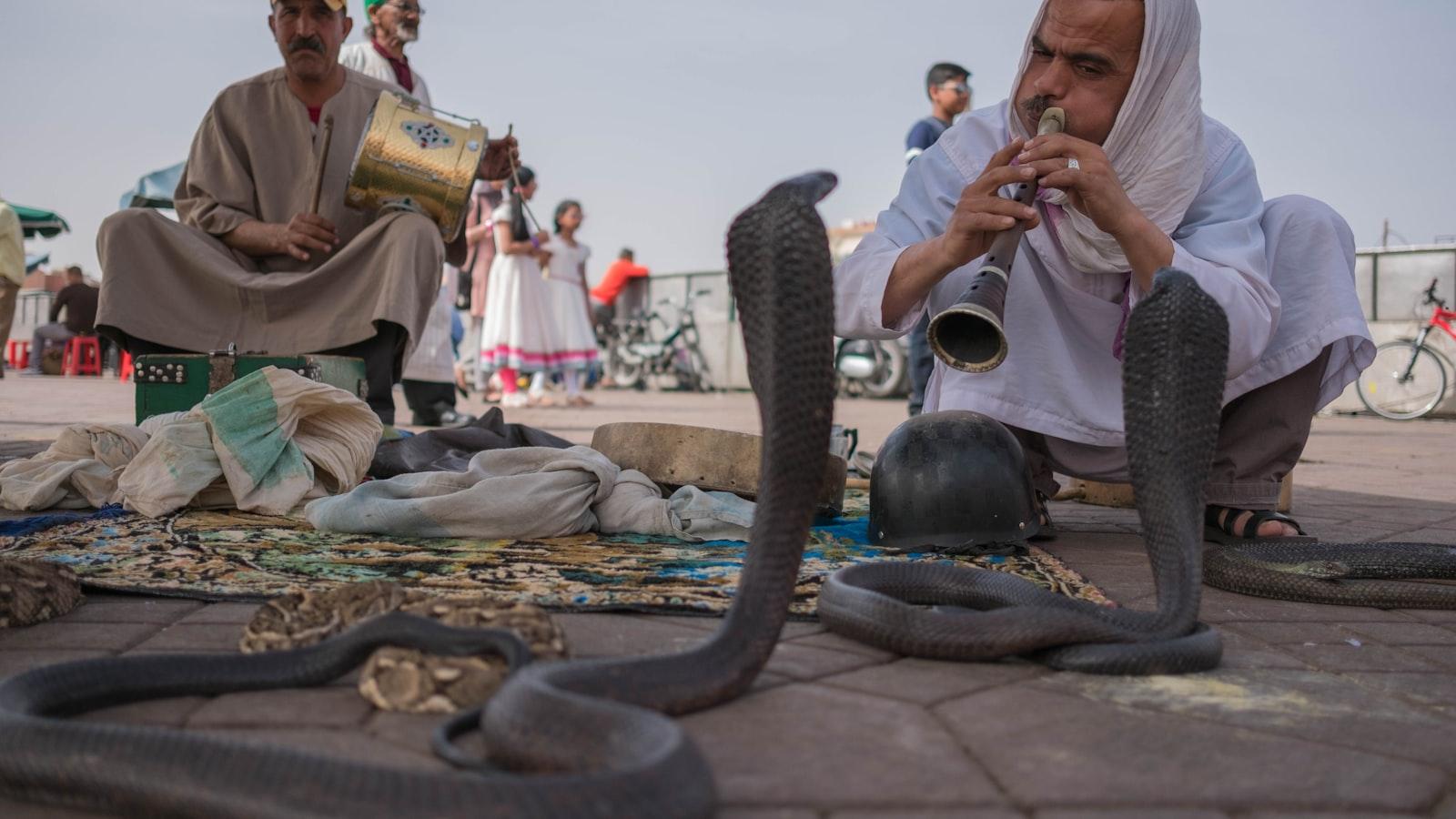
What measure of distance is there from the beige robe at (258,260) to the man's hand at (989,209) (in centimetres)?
235

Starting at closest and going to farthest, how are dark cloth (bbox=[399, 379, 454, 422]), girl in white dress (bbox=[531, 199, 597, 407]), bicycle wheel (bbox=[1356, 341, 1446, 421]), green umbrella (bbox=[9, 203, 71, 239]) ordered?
dark cloth (bbox=[399, 379, 454, 422]), girl in white dress (bbox=[531, 199, 597, 407]), bicycle wheel (bbox=[1356, 341, 1446, 421]), green umbrella (bbox=[9, 203, 71, 239])

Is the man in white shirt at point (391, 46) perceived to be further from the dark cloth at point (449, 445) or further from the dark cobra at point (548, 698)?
the dark cobra at point (548, 698)

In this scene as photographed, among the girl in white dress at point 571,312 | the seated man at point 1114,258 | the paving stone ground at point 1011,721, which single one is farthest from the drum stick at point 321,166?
the girl in white dress at point 571,312

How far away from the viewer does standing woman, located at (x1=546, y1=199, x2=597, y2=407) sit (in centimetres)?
1037

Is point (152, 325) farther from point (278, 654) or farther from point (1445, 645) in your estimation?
point (1445, 645)

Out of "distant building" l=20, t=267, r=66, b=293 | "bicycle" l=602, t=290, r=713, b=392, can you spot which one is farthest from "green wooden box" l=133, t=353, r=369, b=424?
"distant building" l=20, t=267, r=66, b=293

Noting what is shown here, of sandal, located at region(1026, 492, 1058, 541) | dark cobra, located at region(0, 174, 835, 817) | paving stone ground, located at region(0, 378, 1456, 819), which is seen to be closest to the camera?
dark cobra, located at region(0, 174, 835, 817)

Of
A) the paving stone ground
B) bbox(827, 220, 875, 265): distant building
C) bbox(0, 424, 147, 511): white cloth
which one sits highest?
bbox(827, 220, 875, 265): distant building

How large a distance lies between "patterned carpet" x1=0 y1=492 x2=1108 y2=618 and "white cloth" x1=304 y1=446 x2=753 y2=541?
43 mm

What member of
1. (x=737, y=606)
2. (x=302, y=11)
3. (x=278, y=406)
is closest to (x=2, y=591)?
(x=737, y=606)

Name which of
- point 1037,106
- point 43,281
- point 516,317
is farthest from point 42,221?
point 1037,106

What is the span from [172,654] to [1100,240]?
82.0 inches

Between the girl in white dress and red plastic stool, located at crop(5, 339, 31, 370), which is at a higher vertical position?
the girl in white dress

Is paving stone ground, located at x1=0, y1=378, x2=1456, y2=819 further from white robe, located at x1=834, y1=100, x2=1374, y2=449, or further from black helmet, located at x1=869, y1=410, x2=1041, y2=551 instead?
white robe, located at x1=834, y1=100, x2=1374, y2=449
